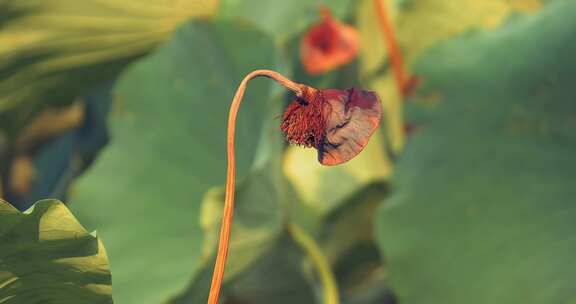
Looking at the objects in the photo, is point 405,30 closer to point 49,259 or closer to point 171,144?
point 171,144

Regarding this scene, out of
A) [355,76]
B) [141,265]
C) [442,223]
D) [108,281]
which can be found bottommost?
[108,281]

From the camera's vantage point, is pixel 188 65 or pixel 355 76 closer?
pixel 188 65

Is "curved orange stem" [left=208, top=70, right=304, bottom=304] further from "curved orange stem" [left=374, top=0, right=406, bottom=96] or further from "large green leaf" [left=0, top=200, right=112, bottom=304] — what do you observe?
"curved orange stem" [left=374, top=0, right=406, bottom=96]

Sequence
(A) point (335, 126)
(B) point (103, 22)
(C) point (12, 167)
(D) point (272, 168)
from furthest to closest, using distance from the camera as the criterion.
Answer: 1. (C) point (12, 167)
2. (B) point (103, 22)
3. (D) point (272, 168)
4. (A) point (335, 126)

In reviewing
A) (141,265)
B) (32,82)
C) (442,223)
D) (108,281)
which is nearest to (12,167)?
(32,82)

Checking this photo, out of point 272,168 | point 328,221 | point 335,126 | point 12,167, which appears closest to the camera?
point 335,126

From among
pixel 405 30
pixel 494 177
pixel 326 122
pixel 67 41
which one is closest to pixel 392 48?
pixel 405 30

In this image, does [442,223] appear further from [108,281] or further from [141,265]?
[108,281]
